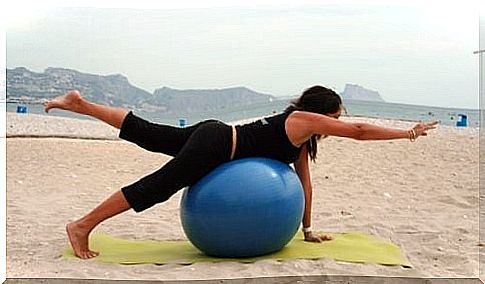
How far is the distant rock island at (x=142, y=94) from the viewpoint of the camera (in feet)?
32.0

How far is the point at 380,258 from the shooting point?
4168mm

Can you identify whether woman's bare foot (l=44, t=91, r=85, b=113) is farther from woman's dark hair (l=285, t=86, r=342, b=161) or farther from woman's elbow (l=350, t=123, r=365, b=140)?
woman's elbow (l=350, t=123, r=365, b=140)

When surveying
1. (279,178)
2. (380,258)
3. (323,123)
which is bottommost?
(380,258)

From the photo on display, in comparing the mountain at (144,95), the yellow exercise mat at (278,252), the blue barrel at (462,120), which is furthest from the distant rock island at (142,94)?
the yellow exercise mat at (278,252)

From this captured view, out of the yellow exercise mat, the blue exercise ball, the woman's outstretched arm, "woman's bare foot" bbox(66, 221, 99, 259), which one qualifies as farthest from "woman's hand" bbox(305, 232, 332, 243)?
"woman's bare foot" bbox(66, 221, 99, 259)

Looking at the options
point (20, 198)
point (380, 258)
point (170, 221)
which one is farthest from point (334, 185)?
point (380, 258)

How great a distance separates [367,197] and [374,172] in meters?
1.52

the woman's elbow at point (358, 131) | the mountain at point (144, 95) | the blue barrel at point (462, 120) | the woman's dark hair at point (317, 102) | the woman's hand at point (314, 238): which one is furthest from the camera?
the blue barrel at point (462, 120)

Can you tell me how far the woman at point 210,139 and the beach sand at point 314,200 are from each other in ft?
1.22

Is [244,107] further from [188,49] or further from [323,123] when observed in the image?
[323,123]

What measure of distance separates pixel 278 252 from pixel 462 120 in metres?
7.22

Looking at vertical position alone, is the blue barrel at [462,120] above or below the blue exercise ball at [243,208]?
above

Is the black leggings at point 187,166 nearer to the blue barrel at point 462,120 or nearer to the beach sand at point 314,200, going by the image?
the beach sand at point 314,200

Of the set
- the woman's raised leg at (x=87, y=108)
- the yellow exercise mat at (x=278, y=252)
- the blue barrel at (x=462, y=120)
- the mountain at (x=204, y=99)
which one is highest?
the mountain at (x=204, y=99)
